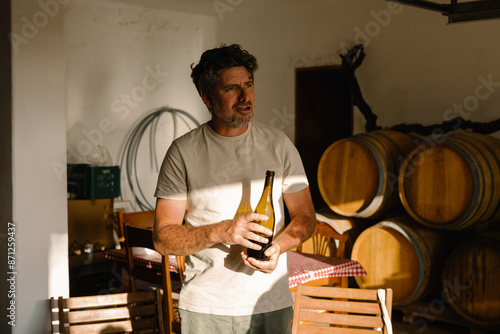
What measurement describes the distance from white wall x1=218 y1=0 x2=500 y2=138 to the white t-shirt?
3.55 metres

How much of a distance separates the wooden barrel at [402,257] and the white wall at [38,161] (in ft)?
8.22

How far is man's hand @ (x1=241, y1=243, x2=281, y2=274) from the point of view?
1.69 metres

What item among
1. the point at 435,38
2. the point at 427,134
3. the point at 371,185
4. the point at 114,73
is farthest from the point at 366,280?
the point at 114,73

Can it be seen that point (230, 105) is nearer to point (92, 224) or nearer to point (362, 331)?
point (362, 331)

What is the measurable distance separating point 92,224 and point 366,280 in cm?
302

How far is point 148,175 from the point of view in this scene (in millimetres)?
6883

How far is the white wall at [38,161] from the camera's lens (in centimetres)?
271

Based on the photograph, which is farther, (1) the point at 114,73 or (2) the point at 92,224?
(1) the point at 114,73

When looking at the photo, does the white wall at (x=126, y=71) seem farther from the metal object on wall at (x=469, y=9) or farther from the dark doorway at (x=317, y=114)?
the metal object on wall at (x=469, y=9)

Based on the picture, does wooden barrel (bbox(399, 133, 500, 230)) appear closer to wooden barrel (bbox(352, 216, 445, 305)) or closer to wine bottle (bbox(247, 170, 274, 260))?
wooden barrel (bbox(352, 216, 445, 305))

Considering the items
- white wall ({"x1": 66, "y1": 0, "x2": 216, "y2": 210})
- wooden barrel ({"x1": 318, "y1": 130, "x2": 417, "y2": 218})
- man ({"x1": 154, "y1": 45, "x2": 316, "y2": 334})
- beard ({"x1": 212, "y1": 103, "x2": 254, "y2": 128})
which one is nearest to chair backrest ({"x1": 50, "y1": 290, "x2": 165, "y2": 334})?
man ({"x1": 154, "y1": 45, "x2": 316, "y2": 334})

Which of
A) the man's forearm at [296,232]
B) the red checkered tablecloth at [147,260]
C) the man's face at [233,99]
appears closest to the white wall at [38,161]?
the red checkered tablecloth at [147,260]

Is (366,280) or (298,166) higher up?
(298,166)

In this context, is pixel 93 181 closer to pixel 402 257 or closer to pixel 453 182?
A: pixel 402 257
